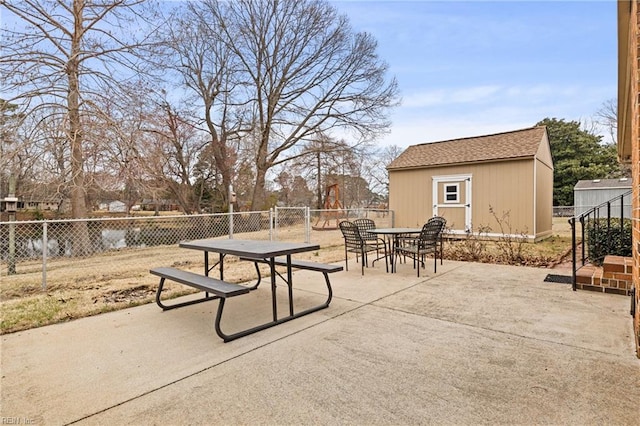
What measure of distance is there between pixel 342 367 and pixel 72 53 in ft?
30.8

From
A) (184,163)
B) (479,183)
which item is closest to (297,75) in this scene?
(184,163)

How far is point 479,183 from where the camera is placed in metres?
10.7

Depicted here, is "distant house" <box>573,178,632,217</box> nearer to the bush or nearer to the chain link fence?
the bush

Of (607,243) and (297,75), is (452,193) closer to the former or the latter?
(607,243)

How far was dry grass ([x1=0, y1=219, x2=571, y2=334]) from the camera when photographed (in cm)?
353

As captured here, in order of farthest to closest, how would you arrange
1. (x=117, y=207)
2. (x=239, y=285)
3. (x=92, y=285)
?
(x=117, y=207)
(x=92, y=285)
(x=239, y=285)

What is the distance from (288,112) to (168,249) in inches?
474

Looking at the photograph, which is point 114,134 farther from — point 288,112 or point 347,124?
point 347,124

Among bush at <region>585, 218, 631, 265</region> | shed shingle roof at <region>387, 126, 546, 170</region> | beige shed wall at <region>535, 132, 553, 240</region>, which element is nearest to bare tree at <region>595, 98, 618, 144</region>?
beige shed wall at <region>535, 132, 553, 240</region>

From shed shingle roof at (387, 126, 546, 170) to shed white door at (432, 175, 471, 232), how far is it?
614 mm

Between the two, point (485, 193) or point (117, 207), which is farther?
point (117, 207)

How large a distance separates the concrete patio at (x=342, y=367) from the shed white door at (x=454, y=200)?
7.38 m

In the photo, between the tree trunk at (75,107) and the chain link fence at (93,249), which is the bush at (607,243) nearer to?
the chain link fence at (93,249)

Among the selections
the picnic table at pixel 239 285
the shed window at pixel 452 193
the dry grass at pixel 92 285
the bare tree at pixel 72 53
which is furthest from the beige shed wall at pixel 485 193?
the bare tree at pixel 72 53
